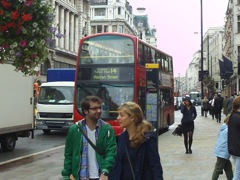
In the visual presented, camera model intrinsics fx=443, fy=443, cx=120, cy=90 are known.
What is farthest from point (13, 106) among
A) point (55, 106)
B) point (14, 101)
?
point (55, 106)

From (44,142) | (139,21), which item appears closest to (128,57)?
(44,142)

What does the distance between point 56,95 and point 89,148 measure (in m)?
16.8

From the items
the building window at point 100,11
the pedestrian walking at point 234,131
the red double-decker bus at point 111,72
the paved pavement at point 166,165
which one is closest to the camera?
the pedestrian walking at point 234,131

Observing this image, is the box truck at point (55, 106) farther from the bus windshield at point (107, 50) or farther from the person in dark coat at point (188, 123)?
the person in dark coat at point (188, 123)

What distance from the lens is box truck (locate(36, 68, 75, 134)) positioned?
20859 millimetres

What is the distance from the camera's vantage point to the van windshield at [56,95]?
70.0 feet

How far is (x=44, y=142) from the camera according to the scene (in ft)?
60.8

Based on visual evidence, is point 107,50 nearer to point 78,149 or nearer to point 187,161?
point 187,161

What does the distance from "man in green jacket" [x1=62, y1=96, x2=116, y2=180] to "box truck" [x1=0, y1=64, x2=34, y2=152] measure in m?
8.67

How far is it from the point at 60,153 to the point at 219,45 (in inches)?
4048

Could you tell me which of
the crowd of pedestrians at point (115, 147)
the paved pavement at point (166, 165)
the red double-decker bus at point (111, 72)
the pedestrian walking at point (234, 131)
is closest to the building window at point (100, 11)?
the red double-decker bus at point (111, 72)

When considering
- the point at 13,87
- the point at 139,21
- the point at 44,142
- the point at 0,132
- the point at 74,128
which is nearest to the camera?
the point at 74,128

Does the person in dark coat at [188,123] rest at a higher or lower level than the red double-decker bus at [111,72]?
lower

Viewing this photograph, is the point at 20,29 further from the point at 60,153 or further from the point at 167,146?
the point at 167,146
